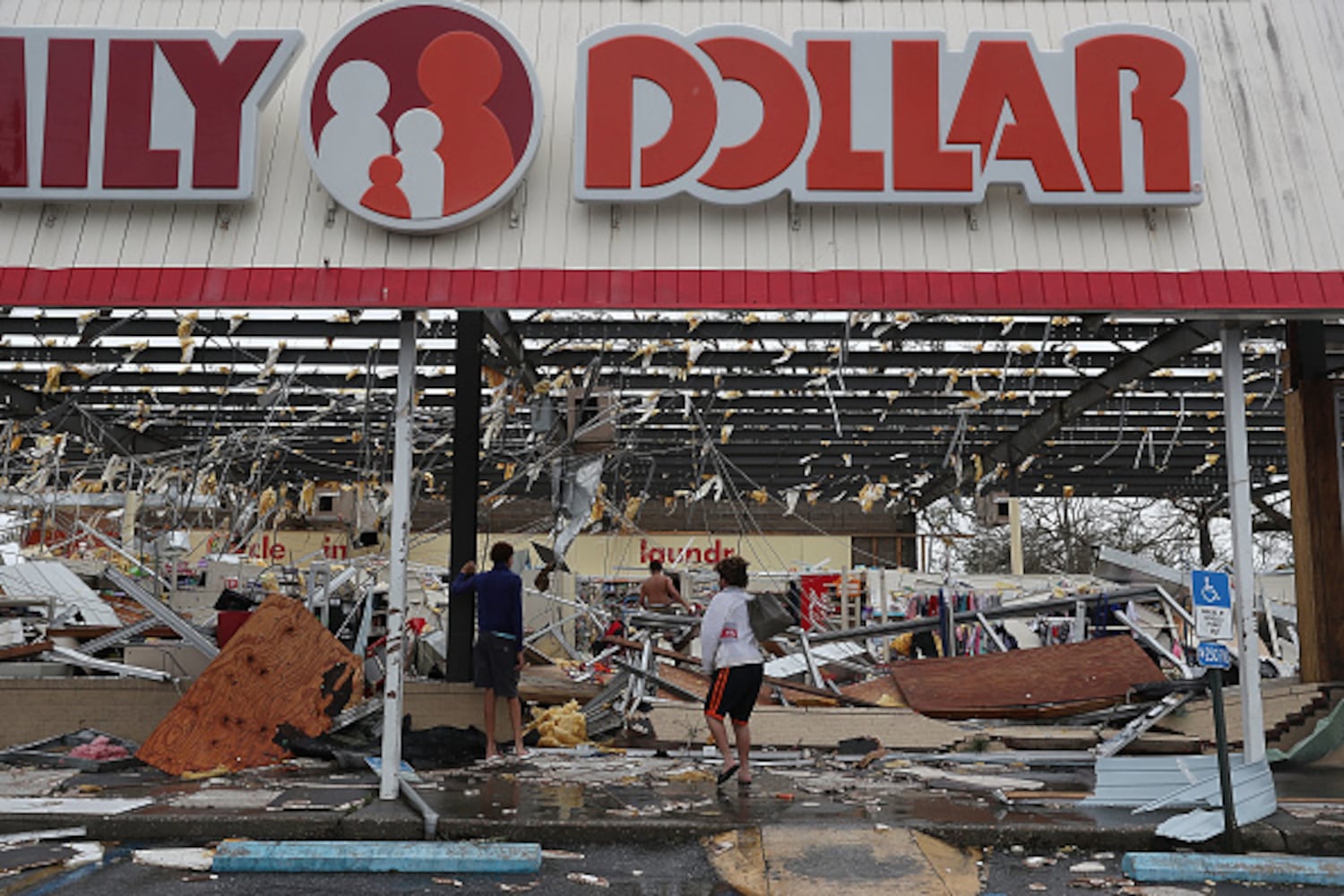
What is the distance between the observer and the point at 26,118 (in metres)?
8.83

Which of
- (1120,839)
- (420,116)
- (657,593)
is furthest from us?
(657,593)

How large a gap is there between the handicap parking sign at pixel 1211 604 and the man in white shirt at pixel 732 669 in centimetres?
361

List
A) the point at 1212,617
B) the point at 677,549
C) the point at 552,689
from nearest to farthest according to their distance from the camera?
the point at 1212,617
the point at 552,689
the point at 677,549

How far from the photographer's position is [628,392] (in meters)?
20.0

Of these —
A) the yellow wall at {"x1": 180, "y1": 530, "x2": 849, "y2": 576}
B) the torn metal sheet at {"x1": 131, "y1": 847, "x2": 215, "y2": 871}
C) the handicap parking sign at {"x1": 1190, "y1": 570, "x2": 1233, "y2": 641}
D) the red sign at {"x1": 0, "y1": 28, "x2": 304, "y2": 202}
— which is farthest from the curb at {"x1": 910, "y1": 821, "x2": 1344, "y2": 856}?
the yellow wall at {"x1": 180, "y1": 530, "x2": 849, "y2": 576}

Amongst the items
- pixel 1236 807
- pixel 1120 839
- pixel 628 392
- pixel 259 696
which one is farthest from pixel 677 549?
pixel 1120 839

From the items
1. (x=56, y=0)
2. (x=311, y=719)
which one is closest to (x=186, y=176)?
(x=56, y=0)

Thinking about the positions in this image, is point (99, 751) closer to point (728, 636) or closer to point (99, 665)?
point (99, 665)

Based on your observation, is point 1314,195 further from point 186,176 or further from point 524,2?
point 186,176

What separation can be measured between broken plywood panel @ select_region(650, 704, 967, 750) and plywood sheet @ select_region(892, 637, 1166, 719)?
1.00 metres

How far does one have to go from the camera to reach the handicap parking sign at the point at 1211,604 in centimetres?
699

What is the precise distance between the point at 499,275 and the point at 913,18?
149 inches

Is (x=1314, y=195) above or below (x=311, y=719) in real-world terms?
above

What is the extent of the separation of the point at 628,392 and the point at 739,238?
11262 millimetres
